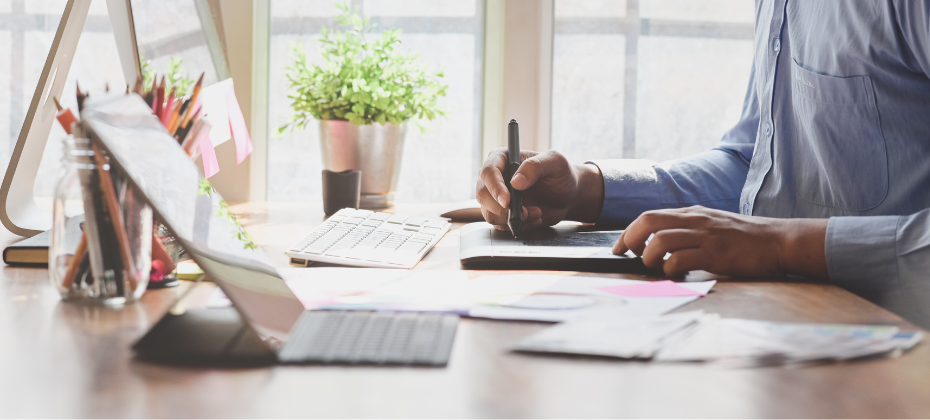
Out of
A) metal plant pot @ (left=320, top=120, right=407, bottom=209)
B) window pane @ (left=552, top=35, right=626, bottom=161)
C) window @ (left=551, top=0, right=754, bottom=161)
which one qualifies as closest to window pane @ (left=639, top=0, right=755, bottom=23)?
window @ (left=551, top=0, right=754, bottom=161)

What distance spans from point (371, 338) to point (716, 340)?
22cm

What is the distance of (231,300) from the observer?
0.40 meters

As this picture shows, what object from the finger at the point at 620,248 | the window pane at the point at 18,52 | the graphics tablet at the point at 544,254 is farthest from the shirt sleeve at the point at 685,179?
the window pane at the point at 18,52

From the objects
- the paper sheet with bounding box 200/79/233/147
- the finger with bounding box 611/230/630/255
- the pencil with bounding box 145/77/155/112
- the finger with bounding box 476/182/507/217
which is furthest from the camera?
the paper sheet with bounding box 200/79/233/147

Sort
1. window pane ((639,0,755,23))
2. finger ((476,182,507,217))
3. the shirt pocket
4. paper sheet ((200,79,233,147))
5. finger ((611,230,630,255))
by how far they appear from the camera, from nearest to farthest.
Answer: finger ((611,230,630,255)) < the shirt pocket < finger ((476,182,507,217)) < paper sheet ((200,79,233,147)) < window pane ((639,0,755,23))

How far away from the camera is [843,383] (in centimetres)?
37

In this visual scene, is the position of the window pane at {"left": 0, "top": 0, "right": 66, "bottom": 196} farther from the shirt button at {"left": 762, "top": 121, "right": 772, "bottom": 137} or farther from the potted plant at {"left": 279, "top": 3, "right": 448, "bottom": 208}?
the shirt button at {"left": 762, "top": 121, "right": 772, "bottom": 137}

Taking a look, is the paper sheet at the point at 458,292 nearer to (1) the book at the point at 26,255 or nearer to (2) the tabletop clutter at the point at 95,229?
(2) the tabletop clutter at the point at 95,229

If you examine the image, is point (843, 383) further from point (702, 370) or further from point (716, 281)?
point (716, 281)

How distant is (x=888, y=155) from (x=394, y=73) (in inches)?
38.3

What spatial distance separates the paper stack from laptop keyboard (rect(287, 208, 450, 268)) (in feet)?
1.11

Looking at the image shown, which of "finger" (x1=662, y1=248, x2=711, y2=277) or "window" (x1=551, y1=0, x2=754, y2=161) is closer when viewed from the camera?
"finger" (x1=662, y1=248, x2=711, y2=277)

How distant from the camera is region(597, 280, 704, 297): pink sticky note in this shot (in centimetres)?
58

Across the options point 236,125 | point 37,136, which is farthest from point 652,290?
point 236,125
